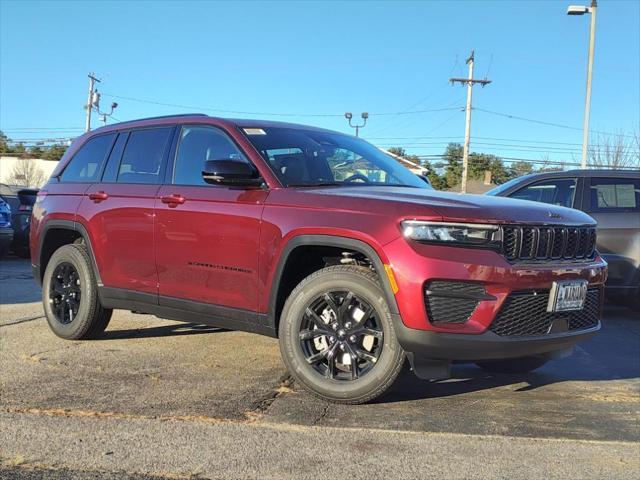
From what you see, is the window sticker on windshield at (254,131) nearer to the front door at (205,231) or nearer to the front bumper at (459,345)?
the front door at (205,231)

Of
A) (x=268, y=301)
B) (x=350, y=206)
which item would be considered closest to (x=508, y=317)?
(x=350, y=206)

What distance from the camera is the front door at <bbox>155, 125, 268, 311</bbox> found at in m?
4.11

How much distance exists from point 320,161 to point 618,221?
4312 mm

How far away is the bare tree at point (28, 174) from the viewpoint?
2335 inches

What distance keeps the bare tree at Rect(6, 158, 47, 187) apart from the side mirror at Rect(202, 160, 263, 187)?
6047 centimetres

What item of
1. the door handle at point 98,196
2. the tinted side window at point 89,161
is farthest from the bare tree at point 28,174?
the door handle at point 98,196

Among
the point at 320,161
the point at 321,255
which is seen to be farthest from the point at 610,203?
the point at 321,255

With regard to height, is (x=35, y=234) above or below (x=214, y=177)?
below

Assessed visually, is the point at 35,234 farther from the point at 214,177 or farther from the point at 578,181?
the point at 578,181

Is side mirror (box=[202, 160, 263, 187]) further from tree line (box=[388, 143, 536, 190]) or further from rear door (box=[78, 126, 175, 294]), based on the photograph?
tree line (box=[388, 143, 536, 190])

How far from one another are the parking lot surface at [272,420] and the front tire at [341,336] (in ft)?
Answer: 0.55

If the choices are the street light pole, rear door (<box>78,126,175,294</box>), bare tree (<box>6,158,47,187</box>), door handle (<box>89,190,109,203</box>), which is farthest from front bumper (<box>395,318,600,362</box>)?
bare tree (<box>6,158,47,187</box>)

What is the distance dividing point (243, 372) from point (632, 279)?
15.8 feet

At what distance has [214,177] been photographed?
4.12 meters
